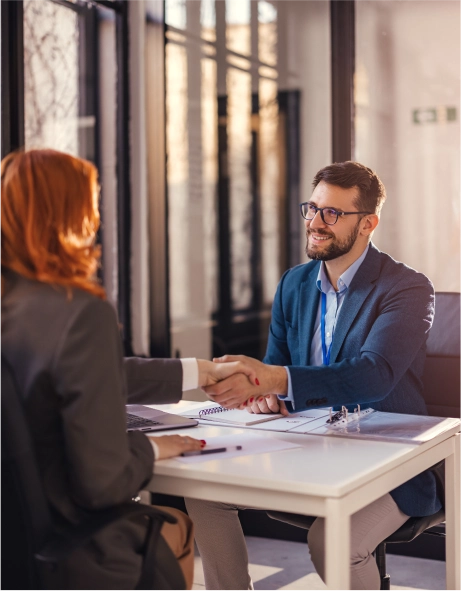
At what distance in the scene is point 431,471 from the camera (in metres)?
2.29

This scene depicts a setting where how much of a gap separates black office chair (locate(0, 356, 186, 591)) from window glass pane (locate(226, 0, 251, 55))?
11.1ft

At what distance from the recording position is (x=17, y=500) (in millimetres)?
1479

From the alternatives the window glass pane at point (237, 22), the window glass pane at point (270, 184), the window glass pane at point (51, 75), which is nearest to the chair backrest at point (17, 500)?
the window glass pane at point (51, 75)

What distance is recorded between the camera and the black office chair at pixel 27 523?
143cm

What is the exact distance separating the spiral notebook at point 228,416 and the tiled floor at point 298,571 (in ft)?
3.12

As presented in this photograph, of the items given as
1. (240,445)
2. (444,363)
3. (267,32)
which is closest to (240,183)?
(267,32)

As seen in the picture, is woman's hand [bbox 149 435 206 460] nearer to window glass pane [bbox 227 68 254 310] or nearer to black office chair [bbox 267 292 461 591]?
black office chair [bbox 267 292 461 591]

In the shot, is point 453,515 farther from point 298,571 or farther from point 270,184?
point 270,184

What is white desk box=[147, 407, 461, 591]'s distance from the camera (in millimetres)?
1527

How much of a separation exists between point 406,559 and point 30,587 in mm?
2127

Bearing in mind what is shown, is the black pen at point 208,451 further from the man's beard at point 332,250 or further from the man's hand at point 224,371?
the man's beard at point 332,250

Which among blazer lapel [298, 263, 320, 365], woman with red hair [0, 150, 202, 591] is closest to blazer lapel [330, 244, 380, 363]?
blazer lapel [298, 263, 320, 365]

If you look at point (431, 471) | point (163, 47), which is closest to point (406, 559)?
point (431, 471)

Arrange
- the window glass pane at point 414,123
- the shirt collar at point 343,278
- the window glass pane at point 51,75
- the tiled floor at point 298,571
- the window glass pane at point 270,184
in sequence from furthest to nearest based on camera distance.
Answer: the window glass pane at point 270,184
the window glass pane at point 414,123
the window glass pane at point 51,75
the tiled floor at point 298,571
the shirt collar at point 343,278
